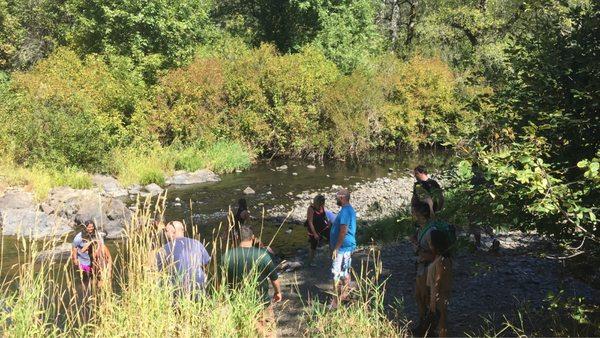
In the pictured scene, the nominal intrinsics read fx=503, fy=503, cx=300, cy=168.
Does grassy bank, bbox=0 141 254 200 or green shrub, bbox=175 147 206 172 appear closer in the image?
grassy bank, bbox=0 141 254 200

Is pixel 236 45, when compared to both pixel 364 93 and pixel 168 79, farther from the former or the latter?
pixel 364 93

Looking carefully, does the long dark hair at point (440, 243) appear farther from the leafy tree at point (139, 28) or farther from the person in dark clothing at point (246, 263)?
the leafy tree at point (139, 28)

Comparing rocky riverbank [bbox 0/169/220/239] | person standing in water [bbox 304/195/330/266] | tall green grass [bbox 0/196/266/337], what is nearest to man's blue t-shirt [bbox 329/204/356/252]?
person standing in water [bbox 304/195/330/266]

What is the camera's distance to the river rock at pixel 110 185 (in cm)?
1797

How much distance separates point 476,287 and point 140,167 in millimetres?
15208

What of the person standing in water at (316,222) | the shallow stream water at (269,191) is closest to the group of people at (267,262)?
the person standing in water at (316,222)

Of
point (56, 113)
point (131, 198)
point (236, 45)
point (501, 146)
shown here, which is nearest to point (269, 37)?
point (236, 45)

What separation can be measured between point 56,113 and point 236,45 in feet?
36.9

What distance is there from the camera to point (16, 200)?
15516mm

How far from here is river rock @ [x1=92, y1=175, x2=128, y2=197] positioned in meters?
18.0

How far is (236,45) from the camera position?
91.4ft

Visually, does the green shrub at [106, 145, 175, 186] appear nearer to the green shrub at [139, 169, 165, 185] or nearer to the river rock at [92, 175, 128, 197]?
the green shrub at [139, 169, 165, 185]

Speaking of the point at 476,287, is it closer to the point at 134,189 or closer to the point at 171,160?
the point at 134,189

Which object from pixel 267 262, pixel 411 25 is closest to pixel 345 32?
pixel 411 25
